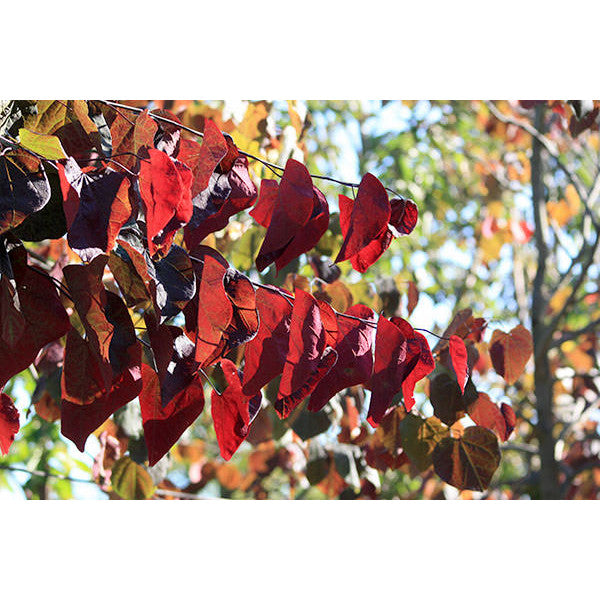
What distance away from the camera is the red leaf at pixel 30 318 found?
2.26 feet

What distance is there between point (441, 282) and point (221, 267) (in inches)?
119

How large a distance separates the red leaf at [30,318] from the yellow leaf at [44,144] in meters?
0.10

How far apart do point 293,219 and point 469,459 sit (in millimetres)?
555

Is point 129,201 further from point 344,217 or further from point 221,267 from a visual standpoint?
point 344,217

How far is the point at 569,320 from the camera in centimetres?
420

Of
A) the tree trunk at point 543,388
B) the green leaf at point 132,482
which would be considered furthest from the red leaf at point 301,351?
the tree trunk at point 543,388

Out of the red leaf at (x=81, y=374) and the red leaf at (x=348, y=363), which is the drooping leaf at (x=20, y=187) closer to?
the red leaf at (x=81, y=374)

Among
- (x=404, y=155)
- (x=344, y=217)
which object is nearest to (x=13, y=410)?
(x=344, y=217)

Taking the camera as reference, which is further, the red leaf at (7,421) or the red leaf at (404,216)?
the red leaf at (404,216)

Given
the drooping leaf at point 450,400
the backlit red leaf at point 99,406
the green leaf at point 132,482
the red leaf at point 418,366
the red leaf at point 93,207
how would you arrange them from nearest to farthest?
the red leaf at point 93,207 → the backlit red leaf at point 99,406 → the red leaf at point 418,366 → the drooping leaf at point 450,400 → the green leaf at point 132,482

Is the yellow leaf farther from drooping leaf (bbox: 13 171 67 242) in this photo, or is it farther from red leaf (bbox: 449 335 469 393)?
red leaf (bbox: 449 335 469 393)

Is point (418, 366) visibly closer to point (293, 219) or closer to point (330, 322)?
point (330, 322)

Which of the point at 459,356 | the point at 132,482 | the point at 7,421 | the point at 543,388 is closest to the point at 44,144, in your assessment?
the point at 7,421

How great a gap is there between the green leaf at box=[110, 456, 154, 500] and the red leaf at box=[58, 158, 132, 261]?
0.88 metres
